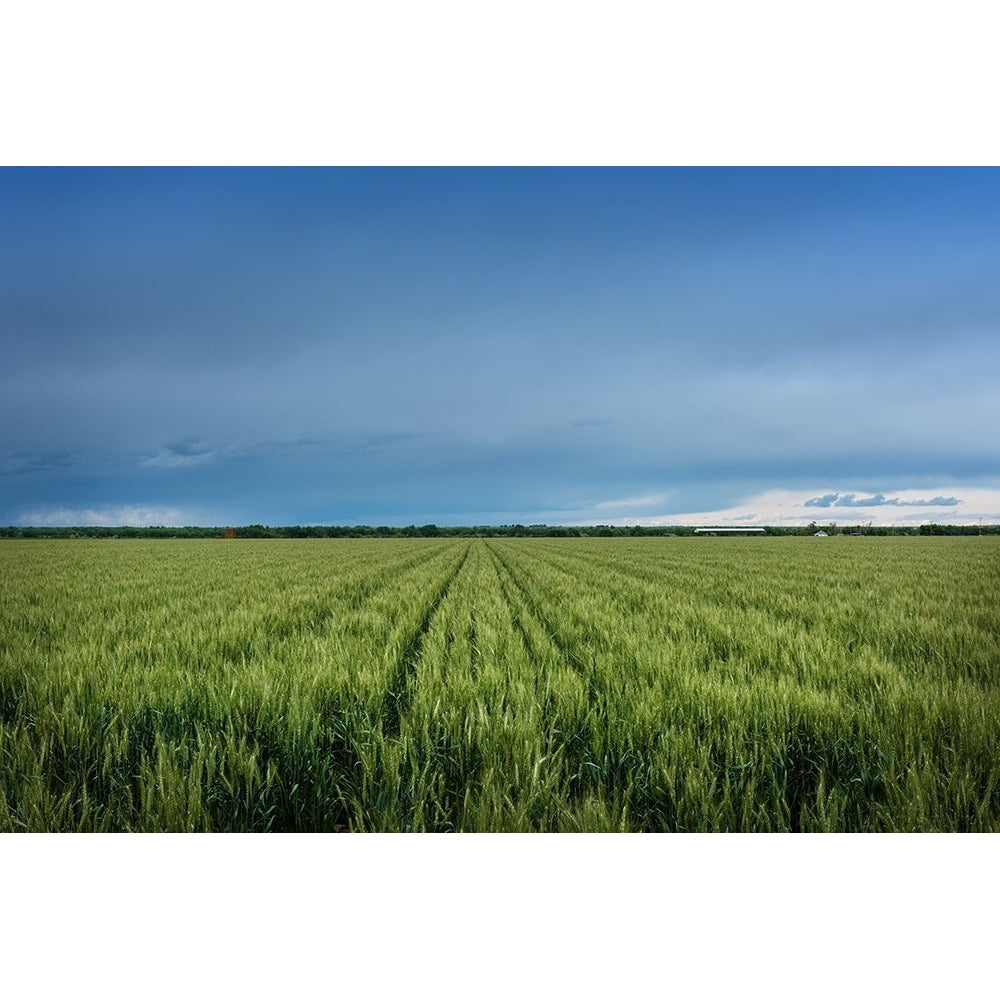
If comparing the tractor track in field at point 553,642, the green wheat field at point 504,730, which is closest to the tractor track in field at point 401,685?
the green wheat field at point 504,730

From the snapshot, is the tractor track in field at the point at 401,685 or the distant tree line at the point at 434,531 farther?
the distant tree line at the point at 434,531

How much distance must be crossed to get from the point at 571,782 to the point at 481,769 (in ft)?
1.53

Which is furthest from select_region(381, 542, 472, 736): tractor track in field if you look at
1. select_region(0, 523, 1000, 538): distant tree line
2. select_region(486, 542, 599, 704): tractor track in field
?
select_region(0, 523, 1000, 538): distant tree line

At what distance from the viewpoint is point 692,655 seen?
4.66 m

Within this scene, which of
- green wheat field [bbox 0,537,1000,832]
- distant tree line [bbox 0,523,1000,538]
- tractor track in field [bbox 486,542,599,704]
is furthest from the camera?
distant tree line [bbox 0,523,1000,538]

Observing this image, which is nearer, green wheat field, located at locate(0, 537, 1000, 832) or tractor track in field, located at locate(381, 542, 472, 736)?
green wheat field, located at locate(0, 537, 1000, 832)

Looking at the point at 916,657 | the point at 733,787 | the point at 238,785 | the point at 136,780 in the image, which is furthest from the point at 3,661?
the point at 916,657

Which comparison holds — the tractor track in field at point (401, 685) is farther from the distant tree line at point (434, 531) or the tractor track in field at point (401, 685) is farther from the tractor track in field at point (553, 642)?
the distant tree line at point (434, 531)

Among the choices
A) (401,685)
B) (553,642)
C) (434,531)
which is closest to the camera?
(401,685)

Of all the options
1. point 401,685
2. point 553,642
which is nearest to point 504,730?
point 401,685

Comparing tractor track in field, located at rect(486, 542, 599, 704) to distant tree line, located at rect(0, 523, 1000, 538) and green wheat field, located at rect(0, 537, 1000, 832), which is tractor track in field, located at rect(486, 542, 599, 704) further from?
distant tree line, located at rect(0, 523, 1000, 538)

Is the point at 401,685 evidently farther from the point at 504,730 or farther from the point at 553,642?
the point at 553,642

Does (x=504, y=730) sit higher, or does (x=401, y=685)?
(x=504, y=730)

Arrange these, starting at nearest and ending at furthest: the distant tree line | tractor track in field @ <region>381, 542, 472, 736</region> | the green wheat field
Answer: the green wheat field, tractor track in field @ <region>381, 542, 472, 736</region>, the distant tree line
